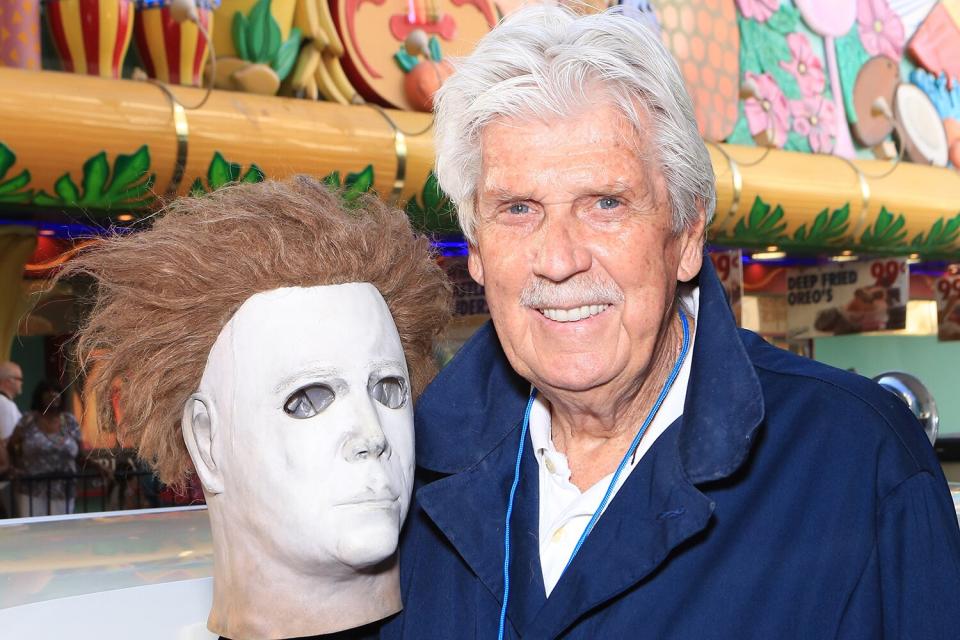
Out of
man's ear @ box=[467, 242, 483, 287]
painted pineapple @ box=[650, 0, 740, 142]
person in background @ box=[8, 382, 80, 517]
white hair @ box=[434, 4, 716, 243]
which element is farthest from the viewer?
painted pineapple @ box=[650, 0, 740, 142]

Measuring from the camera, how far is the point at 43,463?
5035 mm

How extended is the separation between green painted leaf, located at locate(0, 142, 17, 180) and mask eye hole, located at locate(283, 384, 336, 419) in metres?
2.82

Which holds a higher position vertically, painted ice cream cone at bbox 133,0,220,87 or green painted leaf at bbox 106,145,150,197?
painted ice cream cone at bbox 133,0,220,87

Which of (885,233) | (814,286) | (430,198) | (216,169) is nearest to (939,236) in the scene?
(885,233)

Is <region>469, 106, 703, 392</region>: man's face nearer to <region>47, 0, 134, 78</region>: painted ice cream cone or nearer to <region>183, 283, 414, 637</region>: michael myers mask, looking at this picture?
<region>183, 283, 414, 637</region>: michael myers mask

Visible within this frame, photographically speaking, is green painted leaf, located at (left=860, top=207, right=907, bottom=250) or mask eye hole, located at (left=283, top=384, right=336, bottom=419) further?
green painted leaf, located at (left=860, top=207, right=907, bottom=250)

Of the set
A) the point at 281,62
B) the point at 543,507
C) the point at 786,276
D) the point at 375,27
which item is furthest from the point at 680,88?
the point at 786,276

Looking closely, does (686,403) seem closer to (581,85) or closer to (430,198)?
(581,85)

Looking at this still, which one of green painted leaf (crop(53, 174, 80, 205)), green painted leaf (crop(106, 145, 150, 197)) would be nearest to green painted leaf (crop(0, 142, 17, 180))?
green painted leaf (crop(53, 174, 80, 205))

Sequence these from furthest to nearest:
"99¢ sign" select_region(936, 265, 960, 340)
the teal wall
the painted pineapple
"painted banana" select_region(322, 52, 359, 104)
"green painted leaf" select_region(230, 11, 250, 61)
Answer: the teal wall → "99¢ sign" select_region(936, 265, 960, 340) → the painted pineapple → "painted banana" select_region(322, 52, 359, 104) → "green painted leaf" select_region(230, 11, 250, 61)

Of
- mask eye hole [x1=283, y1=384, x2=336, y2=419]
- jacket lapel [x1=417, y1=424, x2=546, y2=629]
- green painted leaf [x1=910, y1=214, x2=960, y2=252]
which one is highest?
mask eye hole [x1=283, y1=384, x2=336, y2=419]

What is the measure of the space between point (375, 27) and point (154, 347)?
4.14m

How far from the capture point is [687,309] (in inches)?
56.7

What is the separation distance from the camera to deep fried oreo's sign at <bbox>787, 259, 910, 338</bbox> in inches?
321
